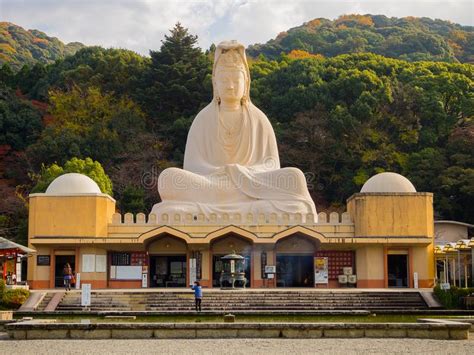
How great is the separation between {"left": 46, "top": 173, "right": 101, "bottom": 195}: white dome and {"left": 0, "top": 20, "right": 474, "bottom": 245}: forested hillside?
10585 mm

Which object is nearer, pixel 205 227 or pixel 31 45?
pixel 205 227

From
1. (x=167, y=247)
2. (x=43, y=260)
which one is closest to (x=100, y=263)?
(x=43, y=260)

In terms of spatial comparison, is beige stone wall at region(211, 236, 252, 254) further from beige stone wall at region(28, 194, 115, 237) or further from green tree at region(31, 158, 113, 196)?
green tree at region(31, 158, 113, 196)

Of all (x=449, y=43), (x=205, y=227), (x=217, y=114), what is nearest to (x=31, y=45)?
(x=449, y=43)

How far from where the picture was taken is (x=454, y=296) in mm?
24531

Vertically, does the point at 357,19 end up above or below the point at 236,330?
above

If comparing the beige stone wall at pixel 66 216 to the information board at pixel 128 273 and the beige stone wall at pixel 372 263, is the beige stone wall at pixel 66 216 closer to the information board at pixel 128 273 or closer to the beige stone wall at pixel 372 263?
the information board at pixel 128 273

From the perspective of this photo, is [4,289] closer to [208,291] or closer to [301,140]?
[208,291]

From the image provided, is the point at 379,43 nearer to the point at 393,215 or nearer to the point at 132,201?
the point at 132,201

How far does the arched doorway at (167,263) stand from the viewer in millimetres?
31109

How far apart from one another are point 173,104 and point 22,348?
38665 mm

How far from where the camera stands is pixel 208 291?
2638cm

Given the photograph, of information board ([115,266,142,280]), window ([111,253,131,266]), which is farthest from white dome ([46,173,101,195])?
information board ([115,266,142,280])

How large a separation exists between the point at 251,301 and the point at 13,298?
7.33 m
